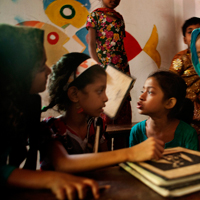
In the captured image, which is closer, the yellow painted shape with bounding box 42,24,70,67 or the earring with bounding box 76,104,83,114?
the earring with bounding box 76,104,83,114

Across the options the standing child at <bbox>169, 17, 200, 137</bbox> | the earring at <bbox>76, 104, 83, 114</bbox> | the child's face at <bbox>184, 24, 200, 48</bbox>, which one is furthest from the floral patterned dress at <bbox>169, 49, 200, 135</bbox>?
the earring at <bbox>76, 104, 83, 114</bbox>

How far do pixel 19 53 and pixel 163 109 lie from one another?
88 centimetres

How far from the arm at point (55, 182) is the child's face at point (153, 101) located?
2.49 ft

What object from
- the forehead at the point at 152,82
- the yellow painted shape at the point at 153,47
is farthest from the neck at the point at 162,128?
the yellow painted shape at the point at 153,47

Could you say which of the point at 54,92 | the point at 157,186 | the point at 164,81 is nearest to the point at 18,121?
the point at 54,92

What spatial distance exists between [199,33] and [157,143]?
89 cm

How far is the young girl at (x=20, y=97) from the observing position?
41 cm

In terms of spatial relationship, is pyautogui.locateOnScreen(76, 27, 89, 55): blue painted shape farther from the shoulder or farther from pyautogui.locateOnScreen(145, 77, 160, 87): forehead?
the shoulder

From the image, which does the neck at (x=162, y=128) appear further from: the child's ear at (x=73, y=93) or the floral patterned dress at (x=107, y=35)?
the floral patterned dress at (x=107, y=35)

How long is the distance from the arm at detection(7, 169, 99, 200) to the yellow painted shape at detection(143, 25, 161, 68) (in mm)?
2498

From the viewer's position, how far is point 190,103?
1.63 metres

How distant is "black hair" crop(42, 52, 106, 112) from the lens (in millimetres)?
790

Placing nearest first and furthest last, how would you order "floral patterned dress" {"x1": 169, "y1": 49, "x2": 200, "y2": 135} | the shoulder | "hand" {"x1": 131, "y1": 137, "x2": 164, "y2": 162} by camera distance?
"hand" {"x1": 131, "y1": 137, "x2": 164, "y2": 162} < the shoulder < "floral patterned dress" {"x1": 169, "y1": 49, "x2": 200, "y2": 135}

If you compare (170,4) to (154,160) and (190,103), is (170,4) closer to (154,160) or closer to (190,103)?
(190,103)
